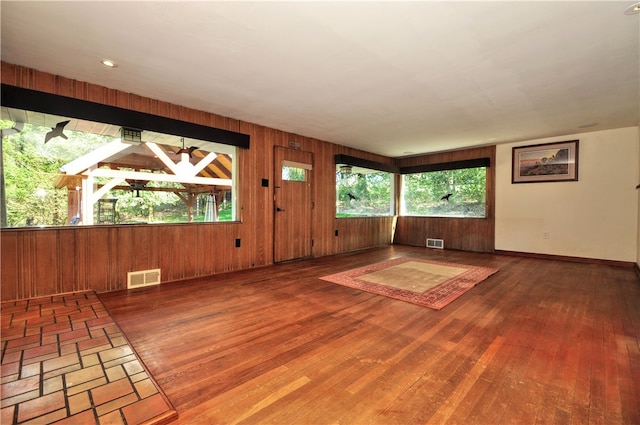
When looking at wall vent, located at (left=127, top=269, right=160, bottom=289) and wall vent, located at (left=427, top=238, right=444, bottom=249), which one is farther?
wall vent, located at (left=427, top=238, right=444, bottom=249)

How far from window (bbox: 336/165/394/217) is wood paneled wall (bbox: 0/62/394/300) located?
0.43 meters

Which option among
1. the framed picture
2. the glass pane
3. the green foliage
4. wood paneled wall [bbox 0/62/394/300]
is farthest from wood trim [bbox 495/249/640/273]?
the glass pane

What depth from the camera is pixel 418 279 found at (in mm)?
3891

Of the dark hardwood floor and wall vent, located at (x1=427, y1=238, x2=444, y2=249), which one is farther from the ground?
wall vent, located at (x1=427, y1=238, x2=444, y2=249)

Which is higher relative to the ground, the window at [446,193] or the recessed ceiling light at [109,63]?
the recessed ceiling light at [109,63]

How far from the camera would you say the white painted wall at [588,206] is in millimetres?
4824

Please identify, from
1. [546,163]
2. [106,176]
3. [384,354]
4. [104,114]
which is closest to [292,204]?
[106,176]

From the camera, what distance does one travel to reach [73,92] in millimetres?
3047

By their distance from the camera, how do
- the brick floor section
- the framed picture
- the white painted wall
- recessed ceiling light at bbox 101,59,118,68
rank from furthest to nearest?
the framed picture, the white painted wall, recessed ceiling light at bbox 101,59,118,68, the brick floor section

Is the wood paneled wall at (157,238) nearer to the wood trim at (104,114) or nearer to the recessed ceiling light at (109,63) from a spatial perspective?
the wood trim at (104,114)

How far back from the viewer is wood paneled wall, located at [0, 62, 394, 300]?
2.83 metres

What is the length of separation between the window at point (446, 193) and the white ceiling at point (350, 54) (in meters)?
2.64

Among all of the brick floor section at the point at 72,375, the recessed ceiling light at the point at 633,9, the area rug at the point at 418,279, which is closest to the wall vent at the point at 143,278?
the brick floor section at the point at 72,375

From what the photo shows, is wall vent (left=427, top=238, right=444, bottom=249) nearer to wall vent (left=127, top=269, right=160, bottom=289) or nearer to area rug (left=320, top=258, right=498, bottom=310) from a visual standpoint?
area rug (left=320, top=258, right=498, bottom=310)
